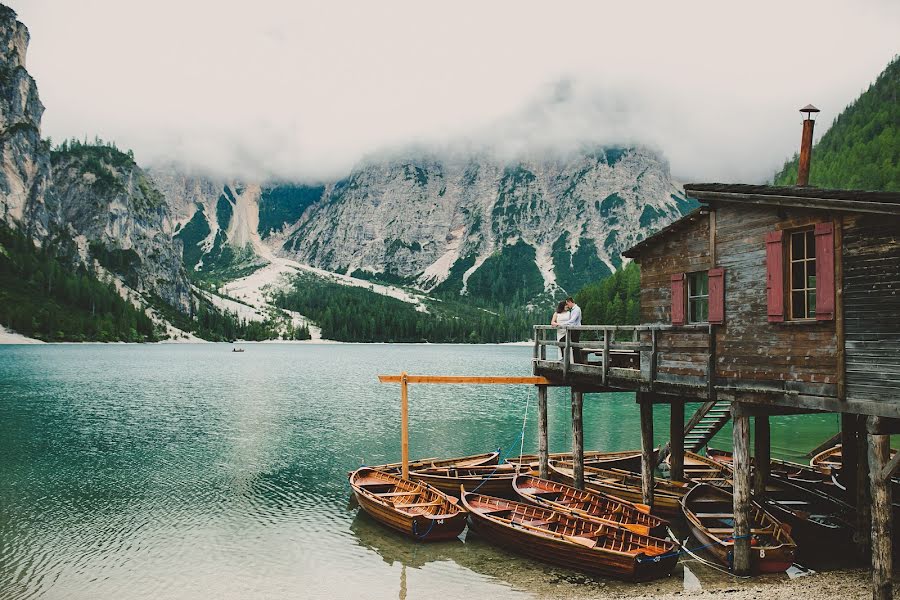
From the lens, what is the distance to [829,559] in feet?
70.6

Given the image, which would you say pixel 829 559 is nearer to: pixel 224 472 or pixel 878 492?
pixel 878 492

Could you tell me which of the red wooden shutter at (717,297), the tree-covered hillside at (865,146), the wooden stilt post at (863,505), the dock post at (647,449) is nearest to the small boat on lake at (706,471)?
the dock post at (647,449)

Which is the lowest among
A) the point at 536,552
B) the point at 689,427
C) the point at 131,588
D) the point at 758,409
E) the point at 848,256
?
the point at 131,588

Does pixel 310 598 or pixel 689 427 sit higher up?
pixel 689 427

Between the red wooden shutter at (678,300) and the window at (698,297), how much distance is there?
29 centimetres

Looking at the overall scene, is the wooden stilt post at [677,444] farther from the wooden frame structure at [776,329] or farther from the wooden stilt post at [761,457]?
the wooden frame structure at [776,329]

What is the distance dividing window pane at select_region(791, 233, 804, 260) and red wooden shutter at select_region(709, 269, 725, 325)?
93.7 inches

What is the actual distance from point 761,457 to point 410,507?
1451 cm

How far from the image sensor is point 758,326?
1855cm

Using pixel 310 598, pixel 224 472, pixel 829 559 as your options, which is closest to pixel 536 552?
pixel 310 598

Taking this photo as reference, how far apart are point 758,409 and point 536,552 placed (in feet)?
28.4

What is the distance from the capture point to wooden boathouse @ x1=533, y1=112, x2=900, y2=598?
15602 millimetres

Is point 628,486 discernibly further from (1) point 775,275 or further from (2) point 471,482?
(1) point 775,275

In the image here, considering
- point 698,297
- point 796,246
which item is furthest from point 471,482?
point 796,246
